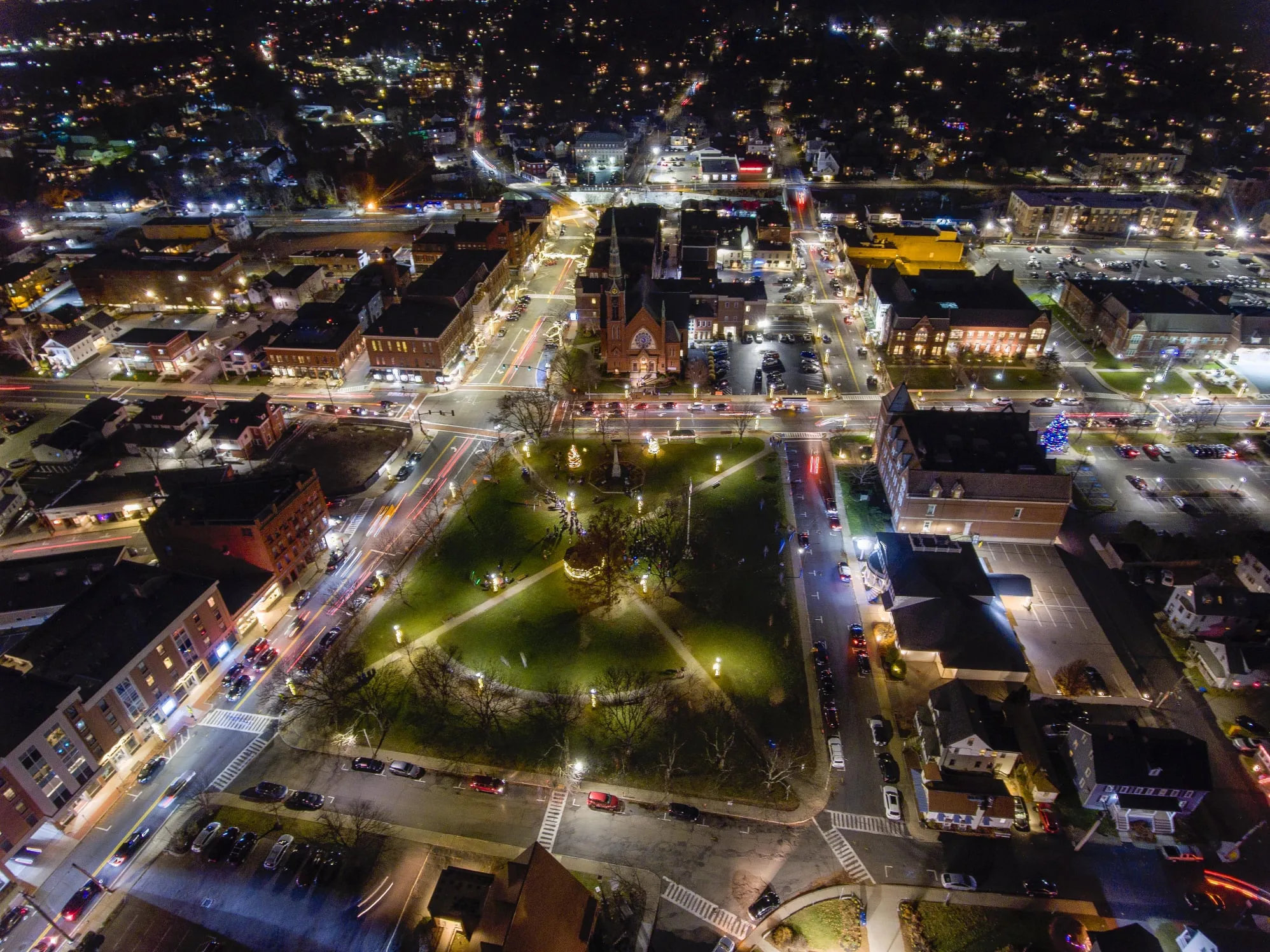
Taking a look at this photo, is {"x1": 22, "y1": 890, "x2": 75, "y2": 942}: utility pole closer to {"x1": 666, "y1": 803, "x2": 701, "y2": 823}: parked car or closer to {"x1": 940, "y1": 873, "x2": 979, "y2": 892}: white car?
{"x1": 666, "y1": 803, "x2": 701, "y2": 823}: parked car

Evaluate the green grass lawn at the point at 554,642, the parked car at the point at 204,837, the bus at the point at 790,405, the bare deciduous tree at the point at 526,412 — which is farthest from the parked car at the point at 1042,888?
the bare deciduous tree at the point at 526,412

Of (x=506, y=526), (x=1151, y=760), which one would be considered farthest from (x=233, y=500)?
(x=1151, y=760)

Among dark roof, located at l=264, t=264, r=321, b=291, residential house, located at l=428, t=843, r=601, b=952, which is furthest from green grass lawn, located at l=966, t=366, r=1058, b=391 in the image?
dark roof, located at l=264, t=264, r=321, b=291

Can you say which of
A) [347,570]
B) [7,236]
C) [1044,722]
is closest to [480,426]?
[347,570]

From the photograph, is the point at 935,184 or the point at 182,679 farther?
the point at 935,184

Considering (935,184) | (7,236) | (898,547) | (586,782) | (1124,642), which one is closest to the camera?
(586,782)

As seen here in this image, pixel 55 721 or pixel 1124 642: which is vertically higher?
pixel 55 721

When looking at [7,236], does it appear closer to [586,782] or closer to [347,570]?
[347,570]

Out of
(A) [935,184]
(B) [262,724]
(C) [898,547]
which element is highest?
(A) [935,184]
